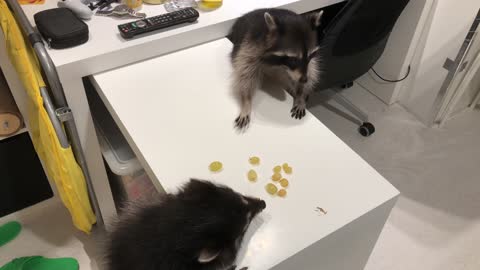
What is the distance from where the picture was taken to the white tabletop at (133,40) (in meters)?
1.14

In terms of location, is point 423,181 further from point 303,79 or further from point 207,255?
point 207,255

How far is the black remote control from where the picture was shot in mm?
1205

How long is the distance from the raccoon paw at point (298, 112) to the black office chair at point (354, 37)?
1.57 feet

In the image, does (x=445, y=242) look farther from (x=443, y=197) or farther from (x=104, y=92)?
(x=104, y=92)

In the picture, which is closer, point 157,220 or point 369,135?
point 157,220

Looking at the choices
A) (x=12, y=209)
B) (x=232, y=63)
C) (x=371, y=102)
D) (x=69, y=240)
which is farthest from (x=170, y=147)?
(x=371, y=102)

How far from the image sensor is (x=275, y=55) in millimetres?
1163

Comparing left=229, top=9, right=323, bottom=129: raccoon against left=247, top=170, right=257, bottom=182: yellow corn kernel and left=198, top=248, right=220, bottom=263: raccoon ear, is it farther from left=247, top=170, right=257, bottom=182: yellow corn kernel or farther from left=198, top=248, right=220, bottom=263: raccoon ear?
left=198, top=248, right=220, bottom=263: raccoon ear

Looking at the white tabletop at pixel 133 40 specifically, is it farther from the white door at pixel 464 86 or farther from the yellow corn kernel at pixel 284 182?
the white door at pixel 464 86

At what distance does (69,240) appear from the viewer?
1.61m

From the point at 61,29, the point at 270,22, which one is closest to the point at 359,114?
the point at 270,22

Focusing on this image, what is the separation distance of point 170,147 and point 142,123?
110 millimetres

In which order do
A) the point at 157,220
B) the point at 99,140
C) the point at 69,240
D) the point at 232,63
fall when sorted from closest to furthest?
the point at 157,220 < the point at 232,63 < the point at 99,140 < the point at 69,240

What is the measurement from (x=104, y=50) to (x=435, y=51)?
5.12ft
